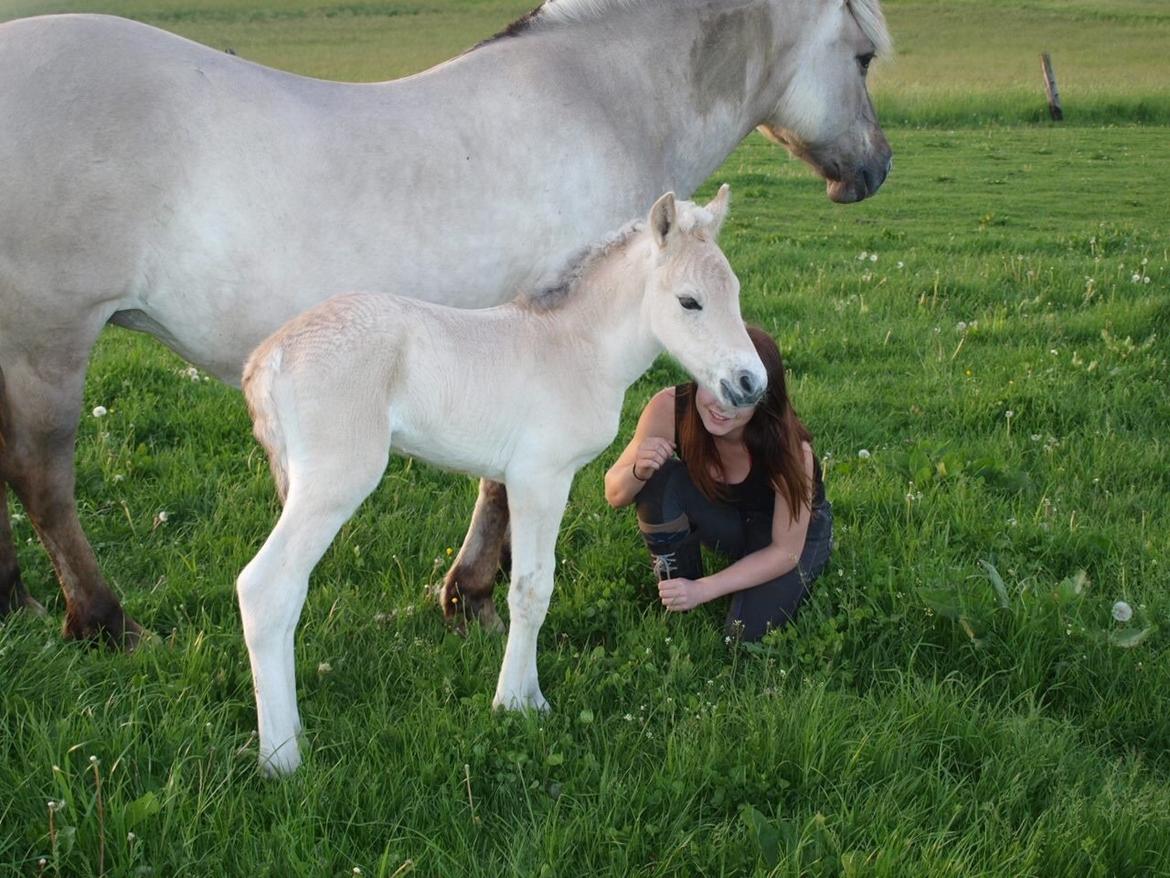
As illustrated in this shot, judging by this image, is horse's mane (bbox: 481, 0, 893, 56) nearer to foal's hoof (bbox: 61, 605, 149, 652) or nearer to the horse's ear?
the horse's ear

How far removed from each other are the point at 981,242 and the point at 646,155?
7.86m

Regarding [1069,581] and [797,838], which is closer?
[797,838]

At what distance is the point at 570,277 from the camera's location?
338cm

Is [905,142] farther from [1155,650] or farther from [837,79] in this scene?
[1155,650]

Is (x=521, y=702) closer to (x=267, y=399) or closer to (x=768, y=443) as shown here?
(x=267, y=399)

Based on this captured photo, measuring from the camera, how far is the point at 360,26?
1943 inches

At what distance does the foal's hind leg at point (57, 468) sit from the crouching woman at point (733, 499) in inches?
76.1

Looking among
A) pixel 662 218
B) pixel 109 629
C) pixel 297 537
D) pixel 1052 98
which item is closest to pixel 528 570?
pixel 297 537

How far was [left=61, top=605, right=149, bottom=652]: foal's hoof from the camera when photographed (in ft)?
11.9

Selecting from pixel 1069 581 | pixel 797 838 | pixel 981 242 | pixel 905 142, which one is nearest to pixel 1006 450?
pixel 1069 581

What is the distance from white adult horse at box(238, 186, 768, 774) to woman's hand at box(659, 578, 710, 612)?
2.54ft

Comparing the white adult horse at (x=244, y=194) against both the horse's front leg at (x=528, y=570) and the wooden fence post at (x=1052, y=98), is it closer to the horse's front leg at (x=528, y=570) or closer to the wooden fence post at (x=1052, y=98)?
the horse's front leg at (x=528, y=570)

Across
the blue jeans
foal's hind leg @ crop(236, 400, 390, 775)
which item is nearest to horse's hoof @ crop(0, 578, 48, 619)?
foal's hind leg @ crop(236, 400, 390, 775)

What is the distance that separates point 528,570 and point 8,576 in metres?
2.11
